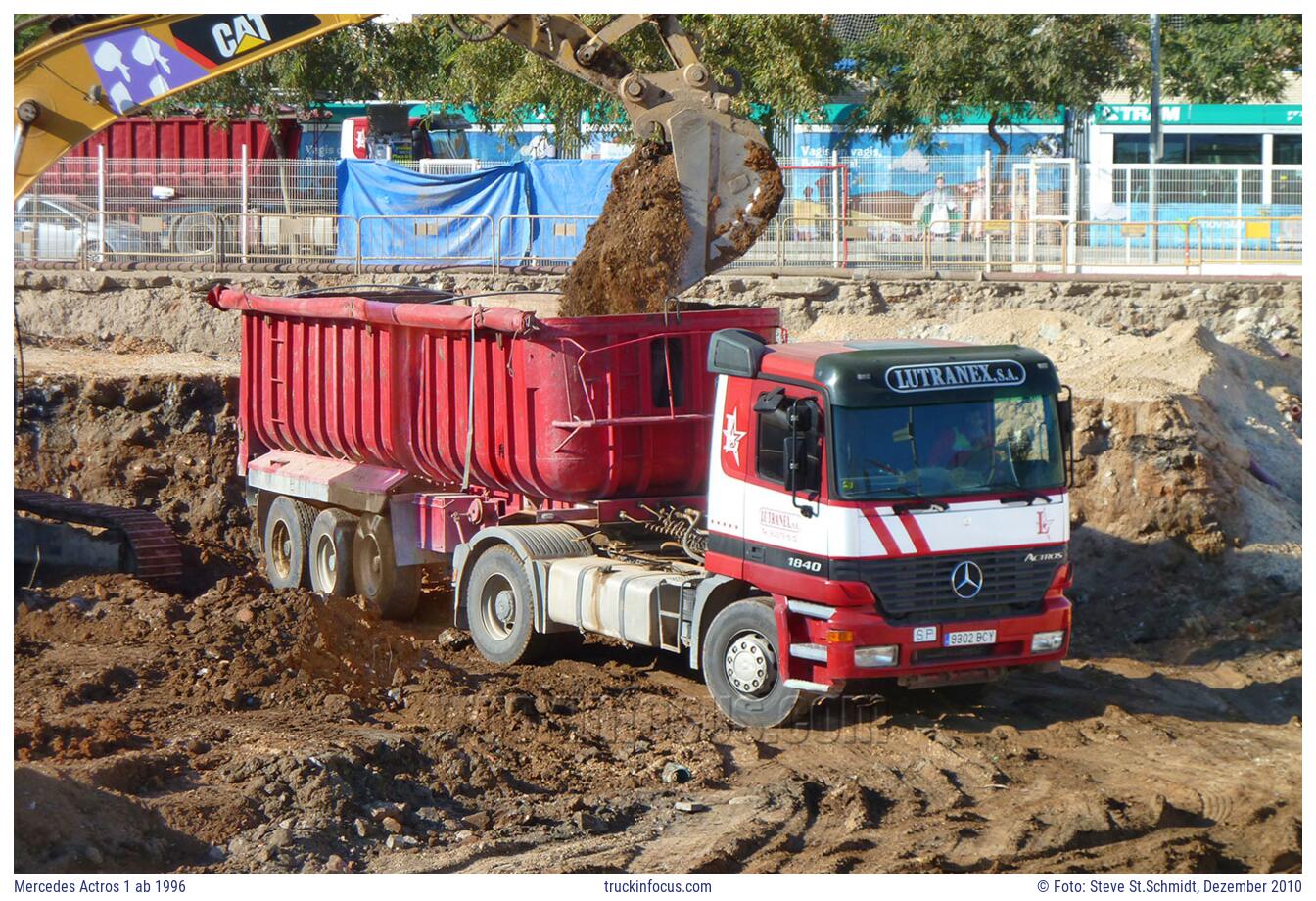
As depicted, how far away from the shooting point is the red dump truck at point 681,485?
9.33 m

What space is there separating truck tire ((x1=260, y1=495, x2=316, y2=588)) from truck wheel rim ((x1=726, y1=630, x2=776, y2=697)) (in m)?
5.61

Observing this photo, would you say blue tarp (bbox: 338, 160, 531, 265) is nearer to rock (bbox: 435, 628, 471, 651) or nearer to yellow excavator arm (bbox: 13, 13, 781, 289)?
yellow excavator arm (bbox: 13, 13, 781, 289)

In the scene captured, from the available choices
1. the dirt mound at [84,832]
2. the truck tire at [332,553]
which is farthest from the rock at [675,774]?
the truck tire at [332,553]

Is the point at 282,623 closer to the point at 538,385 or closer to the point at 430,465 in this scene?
the point at 430,465

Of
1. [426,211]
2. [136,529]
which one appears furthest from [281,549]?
[426,211]

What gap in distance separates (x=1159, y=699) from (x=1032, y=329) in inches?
378

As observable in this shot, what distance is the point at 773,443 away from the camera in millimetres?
9641

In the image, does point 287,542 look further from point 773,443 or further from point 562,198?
point 562,198

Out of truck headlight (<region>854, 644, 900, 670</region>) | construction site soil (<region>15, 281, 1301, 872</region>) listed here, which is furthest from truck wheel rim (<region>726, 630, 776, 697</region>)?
truck headlight (<region>854, 644, 900, 670</region>)

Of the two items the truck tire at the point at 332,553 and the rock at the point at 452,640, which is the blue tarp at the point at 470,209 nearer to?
the truck tire at the point at 332,553

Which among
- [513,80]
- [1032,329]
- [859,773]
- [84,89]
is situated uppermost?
[513,80]

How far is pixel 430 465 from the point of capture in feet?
41.5

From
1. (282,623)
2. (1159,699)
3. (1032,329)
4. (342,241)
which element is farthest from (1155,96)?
(282,623)

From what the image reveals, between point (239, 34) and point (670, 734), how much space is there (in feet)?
17.4
